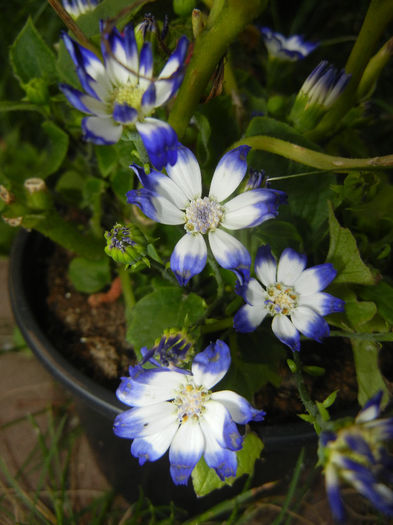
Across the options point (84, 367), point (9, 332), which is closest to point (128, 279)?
point (84, 367)

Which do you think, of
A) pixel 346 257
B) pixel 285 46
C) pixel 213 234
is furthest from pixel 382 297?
pixel 285 46

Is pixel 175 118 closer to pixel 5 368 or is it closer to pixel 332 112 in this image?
pixel 332 112

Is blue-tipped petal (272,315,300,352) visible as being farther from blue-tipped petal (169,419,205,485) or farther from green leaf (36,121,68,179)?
green leaf (36,121,68,179)

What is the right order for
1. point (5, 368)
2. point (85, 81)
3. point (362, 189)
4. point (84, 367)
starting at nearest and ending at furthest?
point (85, 81) → point (362, 189) → point (84, 367) → point (5, 368)

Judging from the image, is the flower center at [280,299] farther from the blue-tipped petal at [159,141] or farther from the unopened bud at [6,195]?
the unopened bud at [6,195]

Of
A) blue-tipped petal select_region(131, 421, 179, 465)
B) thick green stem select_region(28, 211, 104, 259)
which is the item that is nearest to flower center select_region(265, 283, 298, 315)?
blue-tipped petal select_region(131, 421, 179, 465)

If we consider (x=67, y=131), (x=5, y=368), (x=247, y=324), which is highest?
(x=67, y=131)

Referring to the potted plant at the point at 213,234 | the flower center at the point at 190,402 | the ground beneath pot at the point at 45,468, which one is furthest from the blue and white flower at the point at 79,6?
the ground beneath pot at the point at 45,468

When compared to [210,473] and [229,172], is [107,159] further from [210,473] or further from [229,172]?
[210,473]
